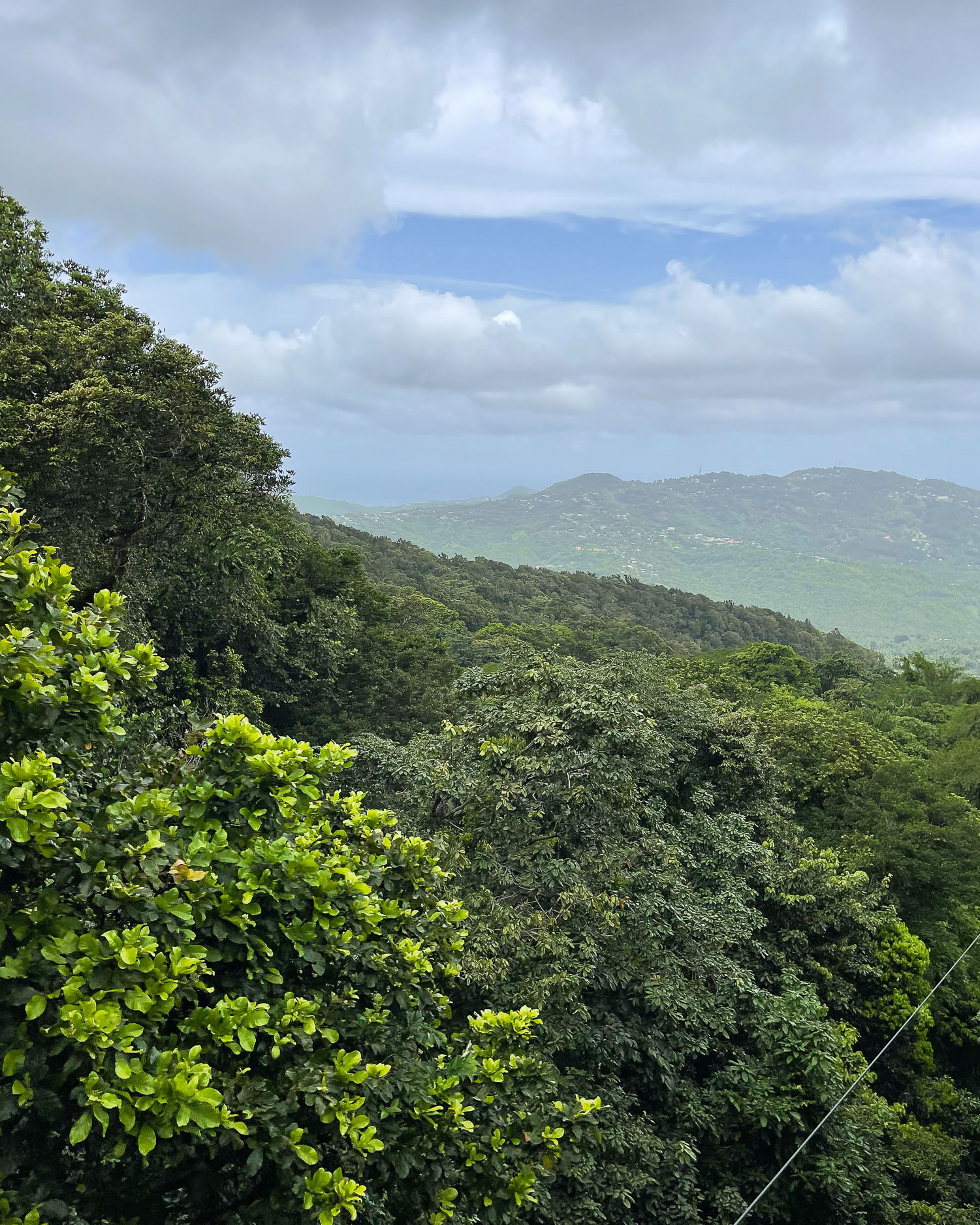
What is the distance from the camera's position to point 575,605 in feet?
259

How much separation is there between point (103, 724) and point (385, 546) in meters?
70.4

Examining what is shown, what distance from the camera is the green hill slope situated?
191 ft

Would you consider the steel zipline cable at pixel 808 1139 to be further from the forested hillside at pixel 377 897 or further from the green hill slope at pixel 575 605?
the green hill slope at pixel 575 605

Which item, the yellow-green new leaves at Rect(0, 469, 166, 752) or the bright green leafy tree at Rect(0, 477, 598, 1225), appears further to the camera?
the yellow-green new leaves at Rect(0, 469, 166, 752)

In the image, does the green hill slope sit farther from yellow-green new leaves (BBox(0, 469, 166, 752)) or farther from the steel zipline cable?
yellow-green new leaves (BBox(0, 469, 166, 752))

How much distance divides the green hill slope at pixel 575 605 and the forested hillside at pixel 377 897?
29367mm

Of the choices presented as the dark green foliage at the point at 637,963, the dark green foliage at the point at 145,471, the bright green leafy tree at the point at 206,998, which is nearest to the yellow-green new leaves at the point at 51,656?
the bright green leafy tree at the point at 206,998

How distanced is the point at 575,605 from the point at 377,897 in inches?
2968

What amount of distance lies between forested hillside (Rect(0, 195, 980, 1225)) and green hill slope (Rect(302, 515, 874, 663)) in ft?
96.3

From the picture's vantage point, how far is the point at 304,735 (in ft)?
64.8

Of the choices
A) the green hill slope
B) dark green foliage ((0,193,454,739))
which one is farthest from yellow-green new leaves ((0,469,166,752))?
the green hill slope

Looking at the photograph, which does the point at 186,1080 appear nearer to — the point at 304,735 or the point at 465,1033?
the point at 465,1033

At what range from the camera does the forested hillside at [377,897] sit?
3229 mm

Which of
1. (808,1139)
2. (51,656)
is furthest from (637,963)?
(51,656)
